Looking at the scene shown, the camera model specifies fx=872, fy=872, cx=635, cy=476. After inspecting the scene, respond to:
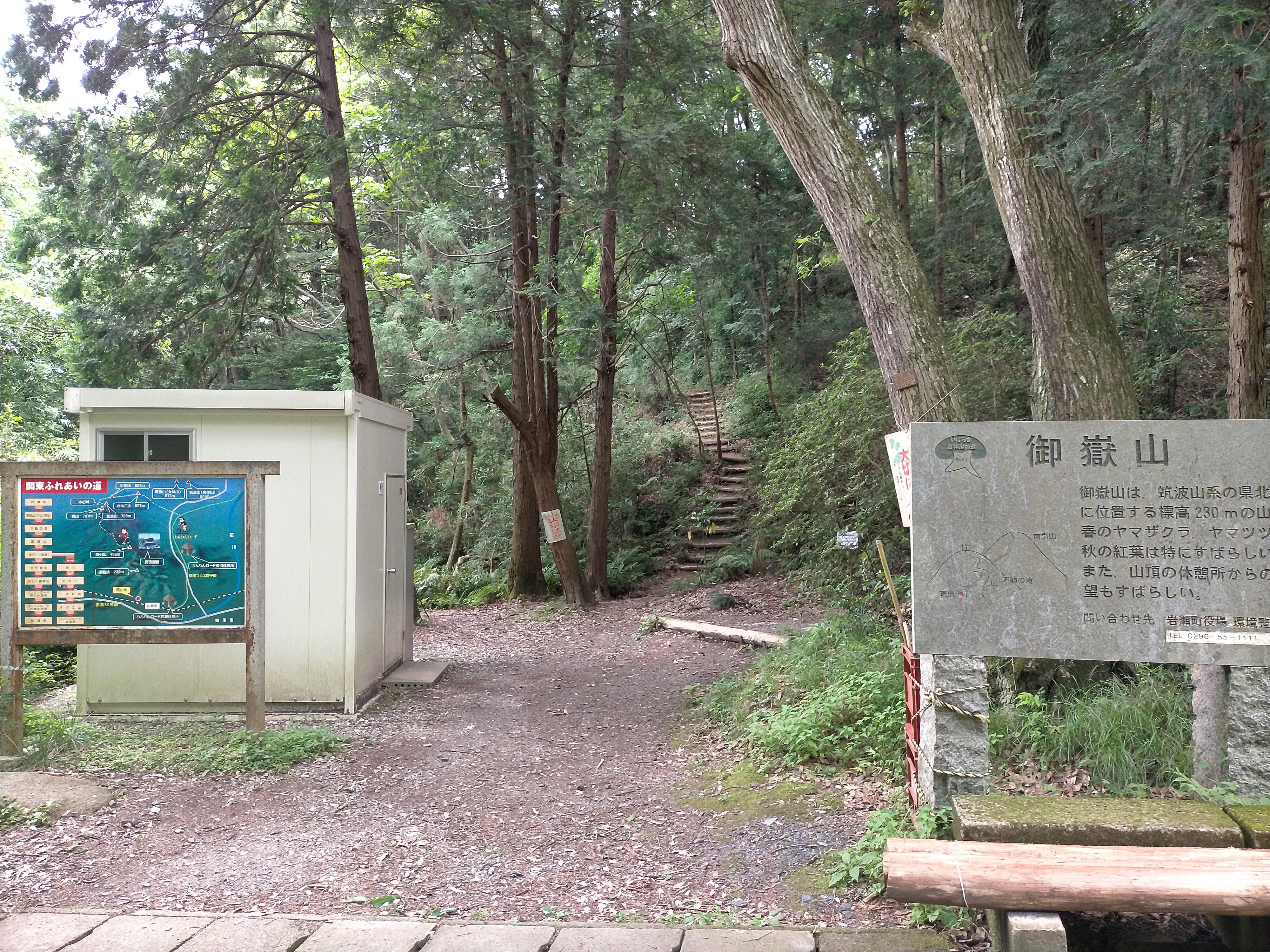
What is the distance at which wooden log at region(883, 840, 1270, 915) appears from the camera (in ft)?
9.73

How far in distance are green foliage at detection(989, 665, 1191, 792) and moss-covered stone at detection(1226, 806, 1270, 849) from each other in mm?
530

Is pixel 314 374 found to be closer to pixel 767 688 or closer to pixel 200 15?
pixel 200 15

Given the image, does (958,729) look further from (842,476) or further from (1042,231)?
(842,476)

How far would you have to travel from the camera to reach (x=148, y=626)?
6434 millimetres

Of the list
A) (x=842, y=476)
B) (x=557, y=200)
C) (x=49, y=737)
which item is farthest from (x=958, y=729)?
(x=557, y=200)

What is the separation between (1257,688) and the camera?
3.88 metres

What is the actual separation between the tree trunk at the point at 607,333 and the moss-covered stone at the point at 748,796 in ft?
26.4

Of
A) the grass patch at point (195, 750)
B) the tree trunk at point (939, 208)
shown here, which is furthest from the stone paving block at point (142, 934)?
the tree trunk at point (939, 208)

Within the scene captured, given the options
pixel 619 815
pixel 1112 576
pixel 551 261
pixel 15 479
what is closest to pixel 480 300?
pixel 551 261

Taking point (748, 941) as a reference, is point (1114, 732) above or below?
above

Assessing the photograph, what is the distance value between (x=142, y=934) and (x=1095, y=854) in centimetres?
373

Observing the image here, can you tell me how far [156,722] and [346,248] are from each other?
6828mm

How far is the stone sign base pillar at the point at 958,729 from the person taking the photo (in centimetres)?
405

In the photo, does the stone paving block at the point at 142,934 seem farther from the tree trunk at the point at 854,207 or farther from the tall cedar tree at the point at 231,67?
the tall cedar tree at the point at 231,67
